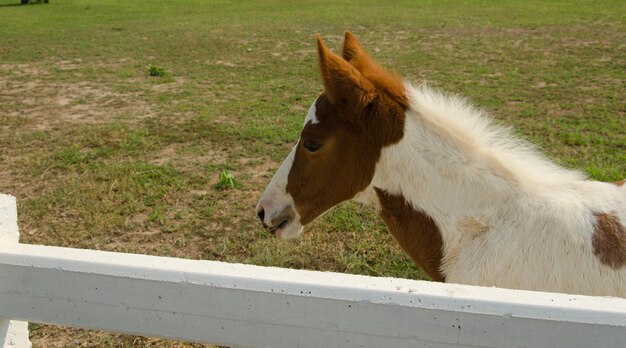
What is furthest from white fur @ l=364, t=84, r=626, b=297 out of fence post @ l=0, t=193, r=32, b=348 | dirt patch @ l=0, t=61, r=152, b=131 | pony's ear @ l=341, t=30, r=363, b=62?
dirt patch @ l=0, t=61, r=152, b=131

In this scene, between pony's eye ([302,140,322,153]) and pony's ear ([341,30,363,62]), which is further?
pony's ear ([341,30,363,62])

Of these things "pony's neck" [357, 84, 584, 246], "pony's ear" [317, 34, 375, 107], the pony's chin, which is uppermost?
"pony's ear" [317, 34, 375, 107]

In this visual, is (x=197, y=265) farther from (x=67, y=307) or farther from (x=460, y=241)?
(x=460, y=241)

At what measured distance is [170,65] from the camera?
11.7m

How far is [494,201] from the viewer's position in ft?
7.27

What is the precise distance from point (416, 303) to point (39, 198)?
5.03m

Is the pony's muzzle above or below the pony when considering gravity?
below

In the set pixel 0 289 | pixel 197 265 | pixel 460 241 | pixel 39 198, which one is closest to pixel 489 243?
pixel 460 241

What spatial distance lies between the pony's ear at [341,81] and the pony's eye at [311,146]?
22 cm

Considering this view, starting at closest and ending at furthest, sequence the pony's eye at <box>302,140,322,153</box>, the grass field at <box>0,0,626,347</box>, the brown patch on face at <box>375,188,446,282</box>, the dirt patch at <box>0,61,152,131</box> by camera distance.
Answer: the brown patch on face at <box>375,188,446,282</box> → the pony's eye at <box>302,140,322,153</box> → the grass field at <box>0,0,626,347</box> → the dirt patch at <box>0,61,152,131</box>

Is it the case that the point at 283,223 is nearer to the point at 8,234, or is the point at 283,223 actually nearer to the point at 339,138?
the point at 339,138

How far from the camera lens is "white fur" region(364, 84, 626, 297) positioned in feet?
6.88

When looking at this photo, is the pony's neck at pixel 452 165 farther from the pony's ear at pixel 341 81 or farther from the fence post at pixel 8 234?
the fence post at pixel 8 234

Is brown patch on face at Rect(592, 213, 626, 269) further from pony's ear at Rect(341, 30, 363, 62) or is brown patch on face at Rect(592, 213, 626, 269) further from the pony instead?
pony's ear at Rect(341, 30, 363, 62)
